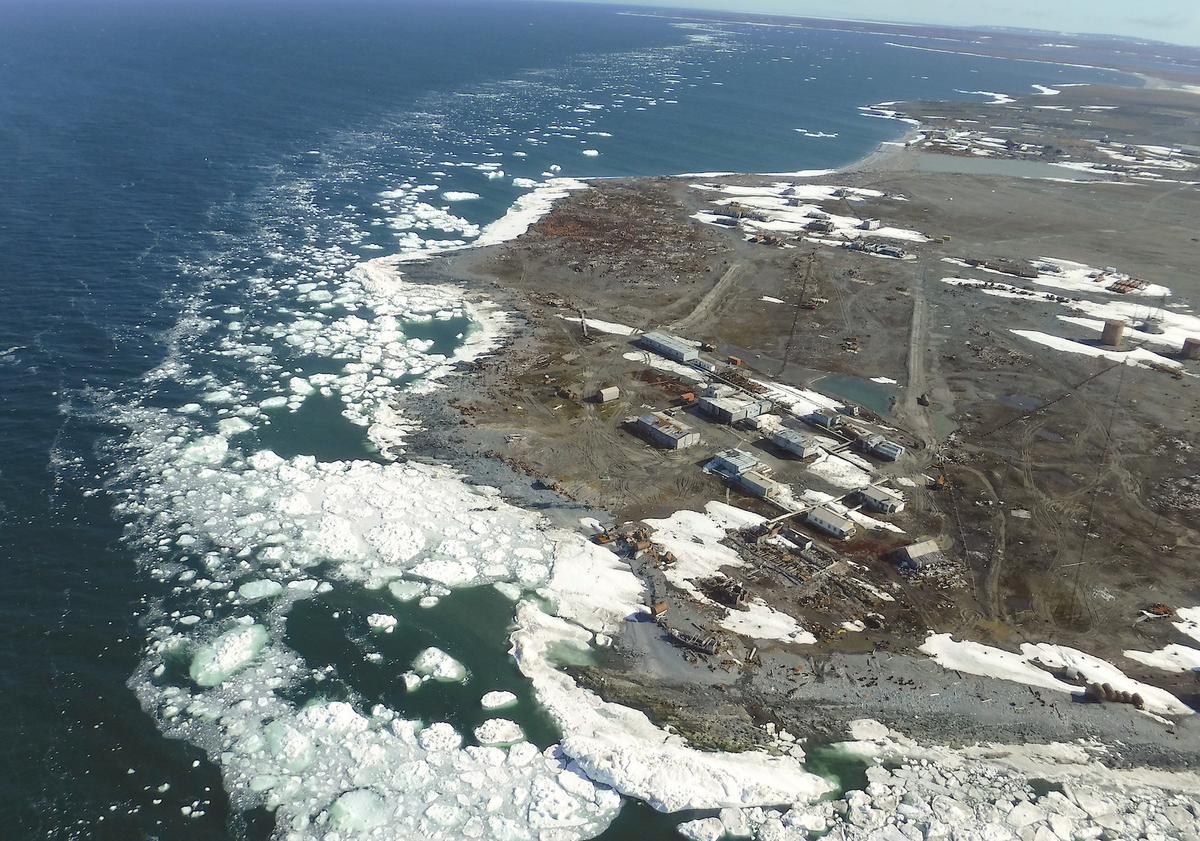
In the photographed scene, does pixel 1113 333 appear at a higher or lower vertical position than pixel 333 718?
higher

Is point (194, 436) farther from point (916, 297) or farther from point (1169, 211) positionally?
point (1169, 211)

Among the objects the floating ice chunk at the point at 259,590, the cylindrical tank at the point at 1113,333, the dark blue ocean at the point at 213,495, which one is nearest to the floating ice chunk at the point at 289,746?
the dark blue ocean at the point at 213,495

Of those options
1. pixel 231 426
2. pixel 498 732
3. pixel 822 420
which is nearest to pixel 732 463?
pixel 822 420

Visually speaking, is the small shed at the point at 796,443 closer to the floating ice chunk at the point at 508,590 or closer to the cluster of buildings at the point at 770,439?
the cluster of buildings at the point at 770,439

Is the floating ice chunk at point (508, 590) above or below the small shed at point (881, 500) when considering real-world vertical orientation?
below

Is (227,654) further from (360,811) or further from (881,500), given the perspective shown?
(881,500)

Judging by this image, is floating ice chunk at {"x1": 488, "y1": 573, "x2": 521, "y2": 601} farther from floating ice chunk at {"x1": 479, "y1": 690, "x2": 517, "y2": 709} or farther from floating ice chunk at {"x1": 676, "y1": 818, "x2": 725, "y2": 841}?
floating ice chunk at {"x1": 676, "y1": 818, "x2": 725, "y2": 841}

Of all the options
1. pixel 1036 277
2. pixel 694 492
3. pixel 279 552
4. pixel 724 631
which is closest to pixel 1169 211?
pixel 1036 277
